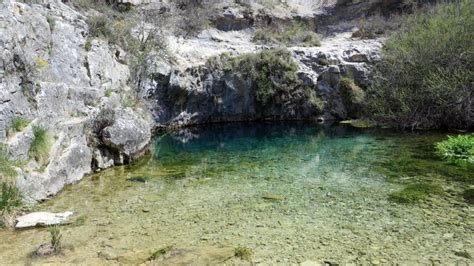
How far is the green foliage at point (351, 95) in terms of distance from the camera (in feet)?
72.0

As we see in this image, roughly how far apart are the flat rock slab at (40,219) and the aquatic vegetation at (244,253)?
321cm

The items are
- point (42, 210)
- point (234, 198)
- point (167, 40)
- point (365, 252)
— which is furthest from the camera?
point (167, 40)

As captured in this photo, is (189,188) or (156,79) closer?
(189,188)

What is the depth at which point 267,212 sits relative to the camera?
7.39 metres

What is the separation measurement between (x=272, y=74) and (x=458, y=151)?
40.5ft

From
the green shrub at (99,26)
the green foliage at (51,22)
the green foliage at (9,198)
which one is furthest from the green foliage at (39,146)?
the green shrub at (99,26)

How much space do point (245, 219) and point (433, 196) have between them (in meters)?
3.86

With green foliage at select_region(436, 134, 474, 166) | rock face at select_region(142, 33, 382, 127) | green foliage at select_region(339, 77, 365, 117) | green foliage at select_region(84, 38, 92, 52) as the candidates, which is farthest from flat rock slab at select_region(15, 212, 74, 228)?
green foliage at select_region(339, 77, 365, 117)

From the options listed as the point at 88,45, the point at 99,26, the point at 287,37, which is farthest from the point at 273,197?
the point at 287,37

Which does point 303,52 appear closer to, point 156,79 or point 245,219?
point 156,79

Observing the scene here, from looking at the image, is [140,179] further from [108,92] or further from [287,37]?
[287,37]

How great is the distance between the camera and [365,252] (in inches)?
222

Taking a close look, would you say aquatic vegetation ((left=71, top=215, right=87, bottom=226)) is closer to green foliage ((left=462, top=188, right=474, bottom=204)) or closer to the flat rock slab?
the flat rock slab

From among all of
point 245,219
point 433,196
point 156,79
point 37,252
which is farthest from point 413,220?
point 156,79
